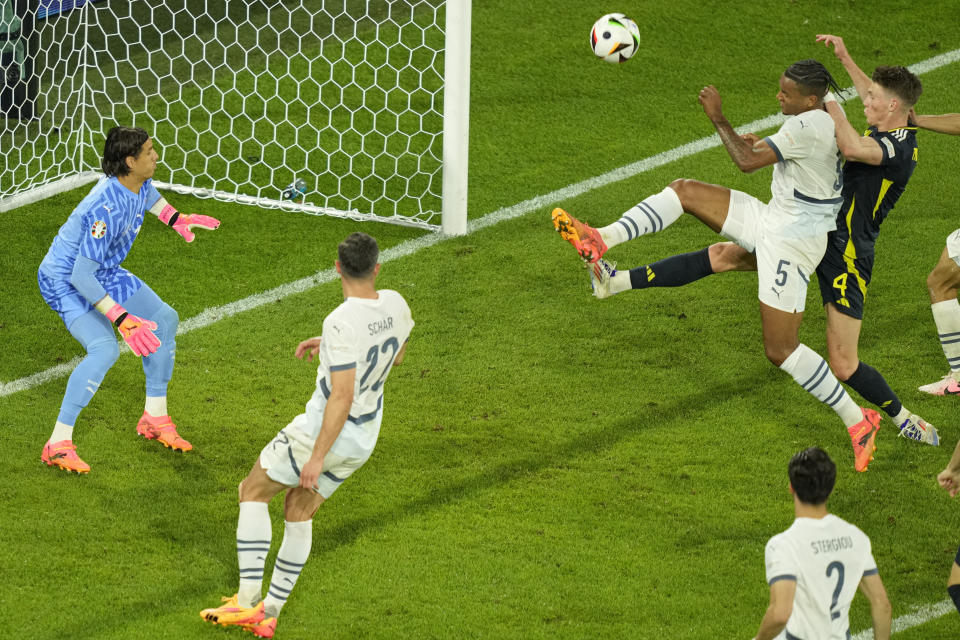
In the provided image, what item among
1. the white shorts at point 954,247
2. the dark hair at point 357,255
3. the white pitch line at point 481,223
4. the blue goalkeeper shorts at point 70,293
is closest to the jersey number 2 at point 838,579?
the dark hair at point 357,255

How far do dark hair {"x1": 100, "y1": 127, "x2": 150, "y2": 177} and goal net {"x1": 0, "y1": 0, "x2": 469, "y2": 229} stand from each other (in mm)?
3116

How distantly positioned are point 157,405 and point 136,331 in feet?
2.76

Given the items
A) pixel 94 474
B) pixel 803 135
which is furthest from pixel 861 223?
pixel 94 474

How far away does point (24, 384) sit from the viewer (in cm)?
735

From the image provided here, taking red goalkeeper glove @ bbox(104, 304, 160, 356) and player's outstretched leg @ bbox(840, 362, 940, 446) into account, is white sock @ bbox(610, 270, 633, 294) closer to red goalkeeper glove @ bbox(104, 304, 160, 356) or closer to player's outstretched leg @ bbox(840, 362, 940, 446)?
player's outstretched leg @ bbox(840, 362, 940, 446)

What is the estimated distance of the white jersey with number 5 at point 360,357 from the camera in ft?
15.5

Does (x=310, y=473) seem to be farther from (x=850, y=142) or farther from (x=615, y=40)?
(x=615, y=40)

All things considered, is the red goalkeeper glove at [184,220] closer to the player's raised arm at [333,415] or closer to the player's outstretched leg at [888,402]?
the player's raised arm at [333,415]

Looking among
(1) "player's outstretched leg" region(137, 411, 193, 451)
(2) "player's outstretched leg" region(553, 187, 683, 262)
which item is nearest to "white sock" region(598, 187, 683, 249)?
(2) "player's outstretched leg" region(553, 187, 683, 262)

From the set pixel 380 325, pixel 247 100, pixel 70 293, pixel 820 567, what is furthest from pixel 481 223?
pixel 820 567

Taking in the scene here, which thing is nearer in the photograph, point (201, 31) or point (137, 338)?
point (137, 338)

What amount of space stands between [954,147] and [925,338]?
3241 millimetres

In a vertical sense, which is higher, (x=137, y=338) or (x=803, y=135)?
(x=803, y=135)

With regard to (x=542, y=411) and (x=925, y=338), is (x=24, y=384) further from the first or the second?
(x=925, y=338)
